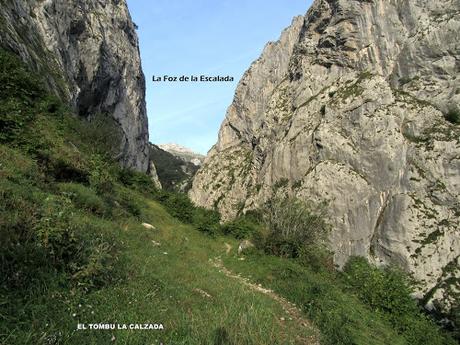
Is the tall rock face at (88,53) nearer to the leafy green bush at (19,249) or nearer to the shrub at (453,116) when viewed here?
the leafy green bush at (19,249)

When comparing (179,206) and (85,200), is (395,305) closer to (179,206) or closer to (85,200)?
(85,200)

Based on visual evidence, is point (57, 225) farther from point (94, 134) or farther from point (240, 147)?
point (240, 147)

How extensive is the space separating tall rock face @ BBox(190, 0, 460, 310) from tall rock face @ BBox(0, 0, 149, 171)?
4371 cm

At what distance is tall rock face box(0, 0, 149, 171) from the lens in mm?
36284

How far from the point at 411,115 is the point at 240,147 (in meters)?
87.2

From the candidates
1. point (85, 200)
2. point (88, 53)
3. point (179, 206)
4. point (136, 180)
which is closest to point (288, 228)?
point (179, 206)

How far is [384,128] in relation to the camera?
3327 inches

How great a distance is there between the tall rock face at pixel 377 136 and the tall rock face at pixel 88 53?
4371 centimetres

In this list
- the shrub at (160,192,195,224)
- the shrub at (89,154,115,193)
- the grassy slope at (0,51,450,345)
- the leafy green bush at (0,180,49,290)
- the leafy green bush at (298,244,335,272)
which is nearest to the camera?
the grassy slope at (0,51,450,345)

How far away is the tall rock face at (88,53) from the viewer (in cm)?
3628

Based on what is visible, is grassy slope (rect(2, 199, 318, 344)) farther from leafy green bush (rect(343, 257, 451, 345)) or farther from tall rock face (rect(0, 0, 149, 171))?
tall rock face (rect(0, 0, 149, 171))

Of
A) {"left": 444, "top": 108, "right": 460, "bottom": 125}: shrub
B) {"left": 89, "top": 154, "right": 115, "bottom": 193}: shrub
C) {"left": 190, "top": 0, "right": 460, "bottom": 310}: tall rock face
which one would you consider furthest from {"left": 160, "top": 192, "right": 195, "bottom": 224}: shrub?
{"left": 444, "top": 108, "right": 460, "bottom": 125}: shrub

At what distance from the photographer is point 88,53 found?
7825cm

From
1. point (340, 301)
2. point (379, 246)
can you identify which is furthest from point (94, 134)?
point (379, 246)
